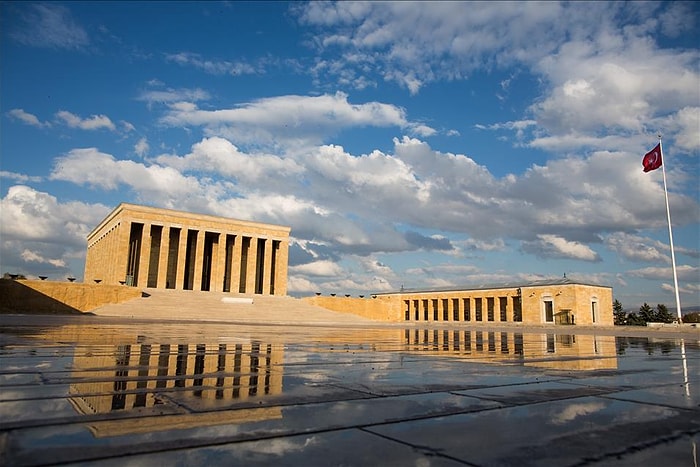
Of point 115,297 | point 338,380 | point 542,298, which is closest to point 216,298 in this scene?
point 115,297

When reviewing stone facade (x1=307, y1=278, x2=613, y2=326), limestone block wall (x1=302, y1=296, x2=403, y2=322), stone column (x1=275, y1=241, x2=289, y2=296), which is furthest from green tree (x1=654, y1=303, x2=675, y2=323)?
stone column (x1=275, y1=241, x2=289, y2=296)

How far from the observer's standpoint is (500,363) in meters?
8.57

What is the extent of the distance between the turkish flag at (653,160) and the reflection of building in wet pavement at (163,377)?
47484 mm

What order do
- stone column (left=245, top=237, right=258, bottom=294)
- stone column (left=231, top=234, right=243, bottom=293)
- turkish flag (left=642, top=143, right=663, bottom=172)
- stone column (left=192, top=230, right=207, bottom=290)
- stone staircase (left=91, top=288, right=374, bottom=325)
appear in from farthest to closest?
stone column (left=245, top=237, right=258, bottom=294), stone column (left=231, top=234, right=243, bottom=293), stone column (left=192, top=230, right=207, bottom=290), turkish flag (left=642, top=143, right=663, bottom=172), stone staircase (left=91, top=288, right=374, bottom=325)

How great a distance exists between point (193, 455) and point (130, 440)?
1.73 feet

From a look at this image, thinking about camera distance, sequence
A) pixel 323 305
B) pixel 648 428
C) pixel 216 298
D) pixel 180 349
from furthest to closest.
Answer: pixel 323 305 → pixel 216 298 → pixel 180 349 → pixel 648 428

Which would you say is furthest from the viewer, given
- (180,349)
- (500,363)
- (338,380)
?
(180,349)

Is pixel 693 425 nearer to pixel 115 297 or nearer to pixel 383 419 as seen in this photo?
pixel 383 419

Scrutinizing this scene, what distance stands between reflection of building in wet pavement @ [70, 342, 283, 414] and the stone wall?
125 ft

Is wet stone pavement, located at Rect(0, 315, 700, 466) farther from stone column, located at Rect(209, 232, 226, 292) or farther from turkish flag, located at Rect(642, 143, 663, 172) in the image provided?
stone column, located at Rect(209, 232, 226, 292)

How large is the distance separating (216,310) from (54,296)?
13.4 metres

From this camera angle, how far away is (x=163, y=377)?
5.64m

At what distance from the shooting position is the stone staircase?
38.8 metres

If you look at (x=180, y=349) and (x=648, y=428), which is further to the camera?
(x=180, y=349)
